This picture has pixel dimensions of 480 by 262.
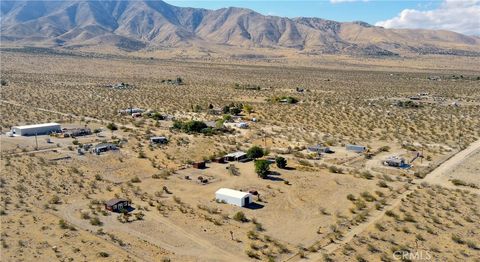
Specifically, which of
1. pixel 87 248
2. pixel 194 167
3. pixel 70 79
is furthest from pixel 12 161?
pixel 70 79

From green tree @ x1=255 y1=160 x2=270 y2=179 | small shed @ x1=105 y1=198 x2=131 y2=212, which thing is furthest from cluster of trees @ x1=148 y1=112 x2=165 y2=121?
small shed @ x1=105 y1=198 x2=131 y2=212

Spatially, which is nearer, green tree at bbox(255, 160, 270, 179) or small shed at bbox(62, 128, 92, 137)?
green tree at bbox(255, 160, 270, 179)

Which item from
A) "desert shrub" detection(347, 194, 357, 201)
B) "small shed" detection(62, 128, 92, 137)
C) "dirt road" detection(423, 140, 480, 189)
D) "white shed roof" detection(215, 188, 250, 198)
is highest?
Answer: "dirt road" detection(423, 140, 480, 189)

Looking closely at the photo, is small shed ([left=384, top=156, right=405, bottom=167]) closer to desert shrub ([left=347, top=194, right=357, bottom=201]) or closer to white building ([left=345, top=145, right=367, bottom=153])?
white building ([left=345, top=145, right=367, bottom=153])

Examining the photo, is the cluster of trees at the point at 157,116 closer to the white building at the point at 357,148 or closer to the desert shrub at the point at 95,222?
the white building at the point at 357,148

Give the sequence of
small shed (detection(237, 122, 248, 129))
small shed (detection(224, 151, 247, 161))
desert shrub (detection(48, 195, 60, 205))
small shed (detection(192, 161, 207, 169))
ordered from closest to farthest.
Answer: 1. desert shrub (detection(48, 195, 60, 205))
2. small shed (detection(192, 161, 207, 169))
3. small shed (detection(224, 151, 247, 161))
4. small shed (detection(237, 122, 248, 129))

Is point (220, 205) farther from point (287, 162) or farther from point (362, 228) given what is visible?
point (287, 162)

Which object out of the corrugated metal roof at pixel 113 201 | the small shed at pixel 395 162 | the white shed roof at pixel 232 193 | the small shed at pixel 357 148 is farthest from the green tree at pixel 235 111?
the corrugated metal roof at pixel 113 201
